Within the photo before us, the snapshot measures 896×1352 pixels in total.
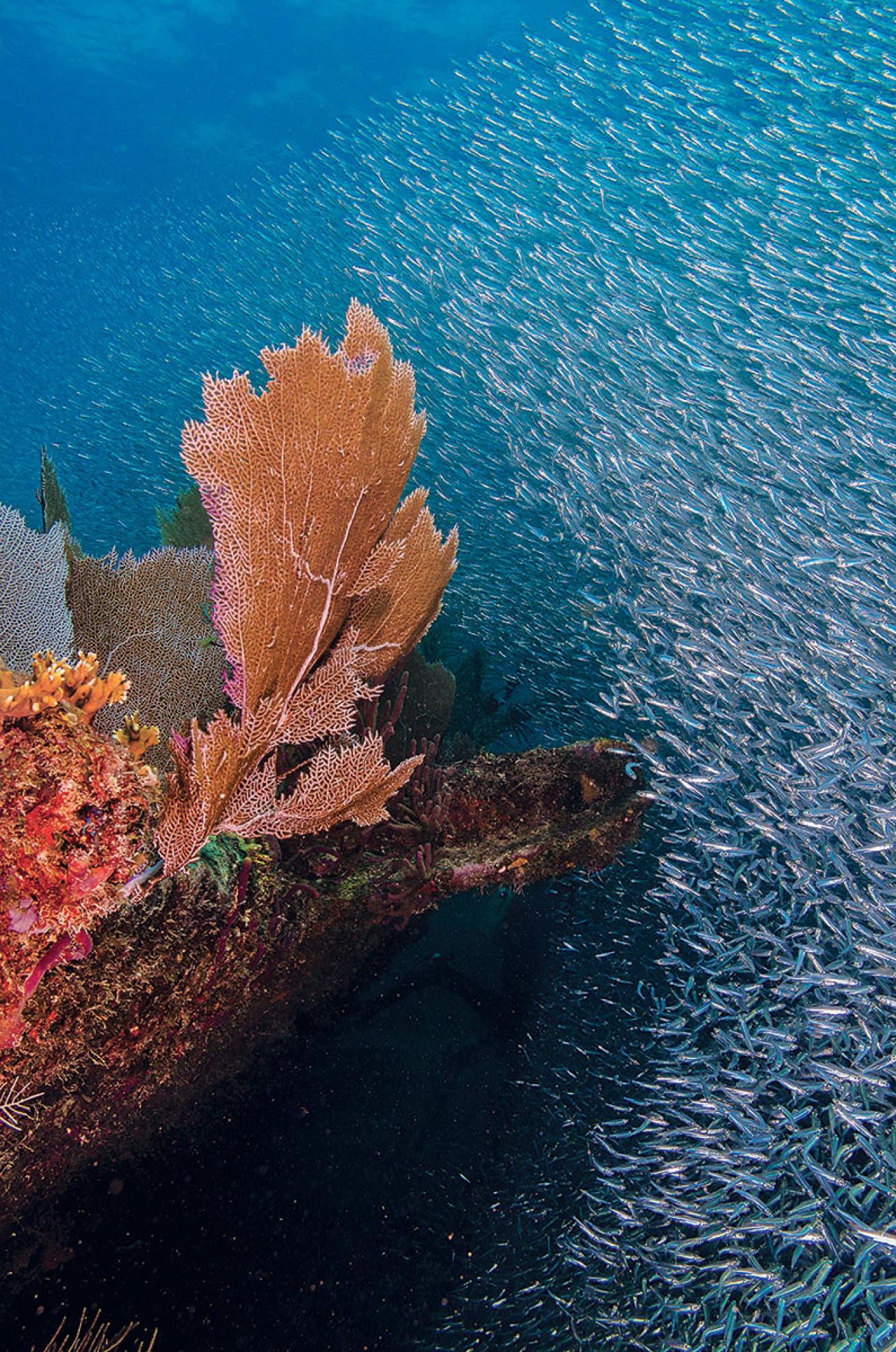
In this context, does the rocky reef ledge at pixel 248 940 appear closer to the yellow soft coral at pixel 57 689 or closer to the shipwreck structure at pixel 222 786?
the shipwreck structure at pixel 222 786

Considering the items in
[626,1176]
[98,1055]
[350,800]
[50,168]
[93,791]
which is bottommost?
[626,1176]

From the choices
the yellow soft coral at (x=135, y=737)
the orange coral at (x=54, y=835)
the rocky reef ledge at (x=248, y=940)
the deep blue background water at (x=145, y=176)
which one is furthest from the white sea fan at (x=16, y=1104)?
the deep blue background water at (x=145, y=176)

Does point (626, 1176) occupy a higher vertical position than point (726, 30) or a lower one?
lower

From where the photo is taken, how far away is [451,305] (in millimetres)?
10328

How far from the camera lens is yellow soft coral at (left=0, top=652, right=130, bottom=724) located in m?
2.00

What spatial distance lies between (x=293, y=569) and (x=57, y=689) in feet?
3.75

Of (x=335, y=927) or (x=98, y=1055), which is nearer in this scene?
(x=98, y=1055)

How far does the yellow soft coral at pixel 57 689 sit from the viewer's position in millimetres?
2004

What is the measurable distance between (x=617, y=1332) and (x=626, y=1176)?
575 millimetres

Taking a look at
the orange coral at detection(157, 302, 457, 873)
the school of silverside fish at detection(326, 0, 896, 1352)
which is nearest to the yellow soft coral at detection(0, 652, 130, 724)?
the orange coral at detection(157, 302, 457, 873)

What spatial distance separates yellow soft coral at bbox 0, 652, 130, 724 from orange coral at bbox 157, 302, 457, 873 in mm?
310

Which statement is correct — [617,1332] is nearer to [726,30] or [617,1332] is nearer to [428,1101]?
[428,1101]

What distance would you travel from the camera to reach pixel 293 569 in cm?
299

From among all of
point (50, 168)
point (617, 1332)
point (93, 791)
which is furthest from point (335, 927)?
point (50, 168)
